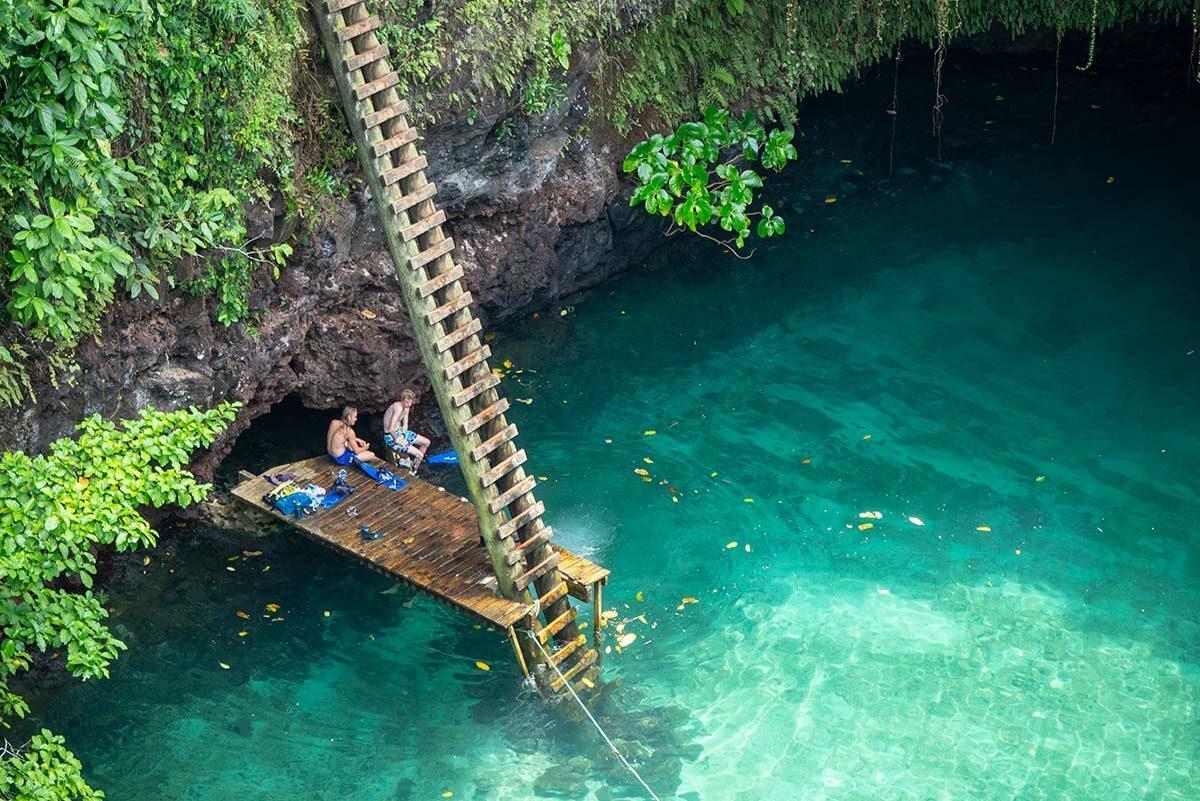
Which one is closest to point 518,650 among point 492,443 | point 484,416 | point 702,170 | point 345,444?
point 492,443

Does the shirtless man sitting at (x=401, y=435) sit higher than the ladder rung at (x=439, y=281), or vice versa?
the ladder rung at (x=439, y=281)

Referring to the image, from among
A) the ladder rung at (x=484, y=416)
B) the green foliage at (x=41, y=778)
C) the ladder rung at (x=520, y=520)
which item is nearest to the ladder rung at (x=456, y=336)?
the ladder rung at (x=484, y=416)

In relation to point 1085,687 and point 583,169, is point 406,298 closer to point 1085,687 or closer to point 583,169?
point 583,169

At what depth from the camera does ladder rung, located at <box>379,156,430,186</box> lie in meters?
8.97

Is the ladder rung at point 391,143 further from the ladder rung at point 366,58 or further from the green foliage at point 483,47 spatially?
the green foliage at point 483,47

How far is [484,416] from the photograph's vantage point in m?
9.03

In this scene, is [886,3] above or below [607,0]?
below

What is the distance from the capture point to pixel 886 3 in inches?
567

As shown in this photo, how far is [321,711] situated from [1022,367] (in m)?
7.34

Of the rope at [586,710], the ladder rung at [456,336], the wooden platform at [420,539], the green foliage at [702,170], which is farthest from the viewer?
the green foliage at [702,170]

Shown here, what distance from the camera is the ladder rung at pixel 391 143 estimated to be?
29.5 ft

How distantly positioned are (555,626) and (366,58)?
4243mm

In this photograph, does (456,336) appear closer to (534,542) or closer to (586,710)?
(534,542)

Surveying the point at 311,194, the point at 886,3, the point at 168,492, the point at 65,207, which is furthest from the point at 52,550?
the point at 886,3
